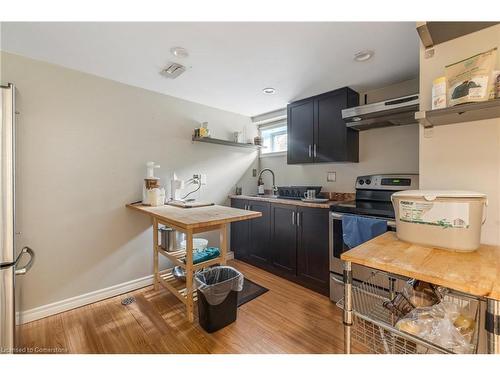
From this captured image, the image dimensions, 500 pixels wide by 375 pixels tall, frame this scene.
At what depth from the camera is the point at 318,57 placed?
1782mm

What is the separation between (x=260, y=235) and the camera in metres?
2.83

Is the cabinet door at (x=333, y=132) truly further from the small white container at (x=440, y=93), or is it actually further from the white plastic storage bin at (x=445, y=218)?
the white plastic storage bin at (x=445, y=218)

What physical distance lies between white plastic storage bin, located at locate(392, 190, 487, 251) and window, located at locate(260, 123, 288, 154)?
2.49 m

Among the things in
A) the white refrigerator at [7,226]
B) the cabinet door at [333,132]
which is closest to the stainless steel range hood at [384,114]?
the cabinet door at [333,132]

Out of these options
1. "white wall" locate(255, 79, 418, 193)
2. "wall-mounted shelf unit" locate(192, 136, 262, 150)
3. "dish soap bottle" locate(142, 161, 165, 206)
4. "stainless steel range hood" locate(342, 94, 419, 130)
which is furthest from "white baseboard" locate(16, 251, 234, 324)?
"stainless steel range hood" locate(342, 94, 419, 130)

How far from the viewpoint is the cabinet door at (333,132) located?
7.85ft

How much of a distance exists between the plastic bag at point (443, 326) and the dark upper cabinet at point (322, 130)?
172cm

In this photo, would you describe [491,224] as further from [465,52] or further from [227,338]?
[227,338]

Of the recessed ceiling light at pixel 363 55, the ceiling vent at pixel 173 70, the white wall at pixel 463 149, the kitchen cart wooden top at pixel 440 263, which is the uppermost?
the recessed ceiling light at pixel 363 55
